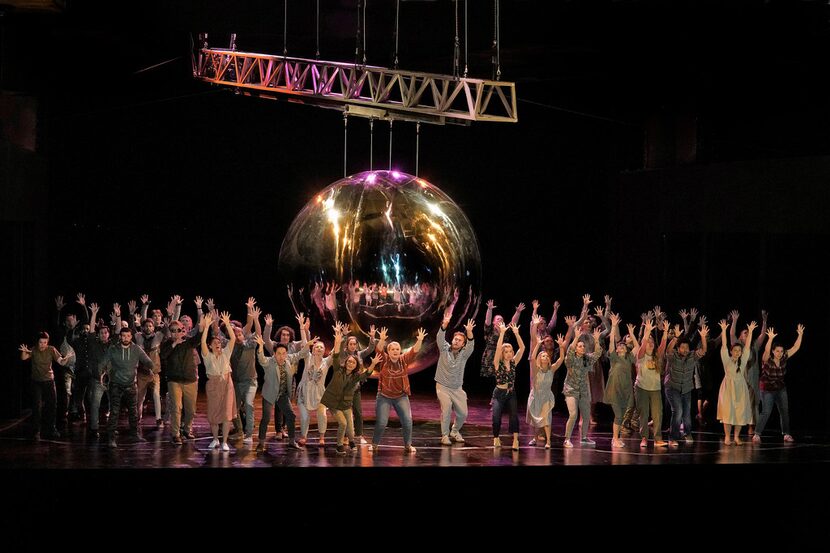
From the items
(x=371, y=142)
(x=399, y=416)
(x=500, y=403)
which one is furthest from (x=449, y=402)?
(x=371, y=142)

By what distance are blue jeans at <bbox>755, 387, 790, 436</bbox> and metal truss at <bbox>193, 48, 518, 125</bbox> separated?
4789 mm

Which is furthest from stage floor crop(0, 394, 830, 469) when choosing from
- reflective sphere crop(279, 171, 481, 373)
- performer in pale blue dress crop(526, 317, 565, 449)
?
reflective sphere crop(279, 171, 481, 373)

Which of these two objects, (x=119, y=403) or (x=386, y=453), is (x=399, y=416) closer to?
(x=386, y=453)

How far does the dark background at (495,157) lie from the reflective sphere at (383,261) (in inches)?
102

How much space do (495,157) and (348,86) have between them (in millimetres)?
5428

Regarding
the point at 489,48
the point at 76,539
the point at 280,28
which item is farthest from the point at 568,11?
the point at 76,539

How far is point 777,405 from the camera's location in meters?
16.3

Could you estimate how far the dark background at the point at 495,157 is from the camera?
672 inches

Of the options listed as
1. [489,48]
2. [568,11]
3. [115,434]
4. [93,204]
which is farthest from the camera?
[93,204]

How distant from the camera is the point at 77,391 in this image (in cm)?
1661

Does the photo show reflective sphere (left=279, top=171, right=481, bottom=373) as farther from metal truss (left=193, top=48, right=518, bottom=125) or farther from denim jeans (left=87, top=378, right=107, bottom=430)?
denim jeans (left=87, top=378, right=107, bottom=430)

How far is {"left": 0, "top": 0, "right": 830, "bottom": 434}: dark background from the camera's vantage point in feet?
56.0

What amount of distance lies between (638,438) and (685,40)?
524 centimetres

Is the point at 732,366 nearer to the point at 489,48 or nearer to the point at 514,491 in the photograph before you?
the point at 514,491
